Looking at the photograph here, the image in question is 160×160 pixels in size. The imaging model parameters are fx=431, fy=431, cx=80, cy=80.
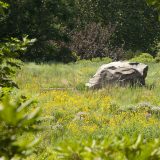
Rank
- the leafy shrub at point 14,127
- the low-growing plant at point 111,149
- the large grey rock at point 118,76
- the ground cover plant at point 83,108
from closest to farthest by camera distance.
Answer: the leafy shrub at point 14,127 → the low-growing plant at point 111,149 → the ground cover plant at point 83,108 → the large grey rock at point 118,76

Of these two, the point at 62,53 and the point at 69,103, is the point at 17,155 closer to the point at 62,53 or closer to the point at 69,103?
the point at 69,103

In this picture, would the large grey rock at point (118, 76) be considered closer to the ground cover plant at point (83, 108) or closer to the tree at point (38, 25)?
the ground cover plant at point (83, 108)

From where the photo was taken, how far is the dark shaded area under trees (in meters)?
26.0

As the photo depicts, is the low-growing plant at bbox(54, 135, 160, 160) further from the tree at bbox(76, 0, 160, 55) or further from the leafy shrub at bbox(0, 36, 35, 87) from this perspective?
the tree at bbox(76, 0, 160, 55)

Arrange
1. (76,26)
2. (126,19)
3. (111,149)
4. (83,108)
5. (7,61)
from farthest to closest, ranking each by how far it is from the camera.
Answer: (126,19) → (76,26) → (83,108) → (7,61) → (111,149)

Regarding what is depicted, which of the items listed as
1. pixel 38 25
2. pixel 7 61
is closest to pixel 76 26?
pixel 38 25

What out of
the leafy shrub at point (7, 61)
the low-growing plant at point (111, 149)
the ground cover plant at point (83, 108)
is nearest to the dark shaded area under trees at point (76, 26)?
the ground cover plant at point (83, 108)

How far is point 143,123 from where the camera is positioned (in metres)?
10.5

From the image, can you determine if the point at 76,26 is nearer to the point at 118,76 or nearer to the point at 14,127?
the point at 118,76

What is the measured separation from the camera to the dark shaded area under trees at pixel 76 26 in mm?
25984

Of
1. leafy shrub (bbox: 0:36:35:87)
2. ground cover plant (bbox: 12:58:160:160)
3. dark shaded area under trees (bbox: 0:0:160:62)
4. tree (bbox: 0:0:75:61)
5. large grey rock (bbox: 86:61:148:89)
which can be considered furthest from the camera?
dark shaded area under trees (bbox: 0:0:160:62)

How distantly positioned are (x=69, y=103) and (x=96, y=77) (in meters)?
4.48

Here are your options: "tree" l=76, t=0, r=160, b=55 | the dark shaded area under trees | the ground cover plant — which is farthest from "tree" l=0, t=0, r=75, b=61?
"tree" l=76, t=0, r=160, b=55

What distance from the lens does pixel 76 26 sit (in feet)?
116
